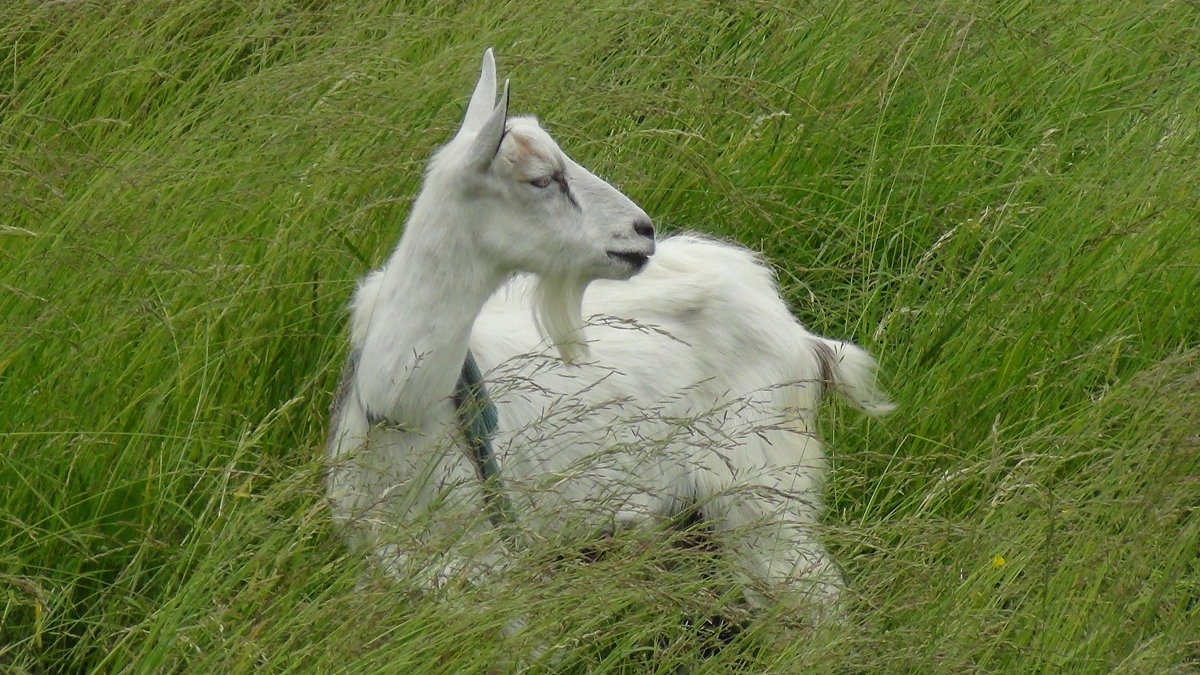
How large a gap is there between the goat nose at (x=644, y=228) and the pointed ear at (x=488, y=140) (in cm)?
36

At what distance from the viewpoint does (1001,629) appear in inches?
117

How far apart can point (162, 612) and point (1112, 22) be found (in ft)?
13.0

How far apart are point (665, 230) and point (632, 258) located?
1208 millimetres

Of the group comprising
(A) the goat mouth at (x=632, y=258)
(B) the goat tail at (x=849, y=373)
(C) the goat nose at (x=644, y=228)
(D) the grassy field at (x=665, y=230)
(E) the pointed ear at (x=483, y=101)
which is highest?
(E) the pointed ear at (x=483, y=101)

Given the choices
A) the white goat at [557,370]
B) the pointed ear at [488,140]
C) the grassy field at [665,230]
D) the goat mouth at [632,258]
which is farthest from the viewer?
the goat mouth at [632,258]

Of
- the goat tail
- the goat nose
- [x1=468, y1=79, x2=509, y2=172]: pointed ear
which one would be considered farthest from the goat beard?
the goat tail

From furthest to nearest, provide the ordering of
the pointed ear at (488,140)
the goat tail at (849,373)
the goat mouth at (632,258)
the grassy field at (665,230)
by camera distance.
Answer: the goat tail at (849,373) < the goat mouth at (632,258) < the pointed ear at (488,140) < the grassy field at (665,230)

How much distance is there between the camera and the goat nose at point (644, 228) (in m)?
3.32

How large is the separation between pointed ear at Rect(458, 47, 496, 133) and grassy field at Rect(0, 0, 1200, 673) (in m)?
0.46

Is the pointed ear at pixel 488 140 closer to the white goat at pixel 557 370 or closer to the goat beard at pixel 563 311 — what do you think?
the white goat at pixel 557 370

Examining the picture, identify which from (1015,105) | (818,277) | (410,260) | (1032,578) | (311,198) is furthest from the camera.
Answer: (1015,105)

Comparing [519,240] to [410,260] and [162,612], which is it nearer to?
[410,260]

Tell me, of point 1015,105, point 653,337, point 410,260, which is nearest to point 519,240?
point 410,260

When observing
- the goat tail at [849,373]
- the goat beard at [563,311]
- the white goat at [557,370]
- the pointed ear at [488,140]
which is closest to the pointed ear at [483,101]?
the white goat at [557,370]
